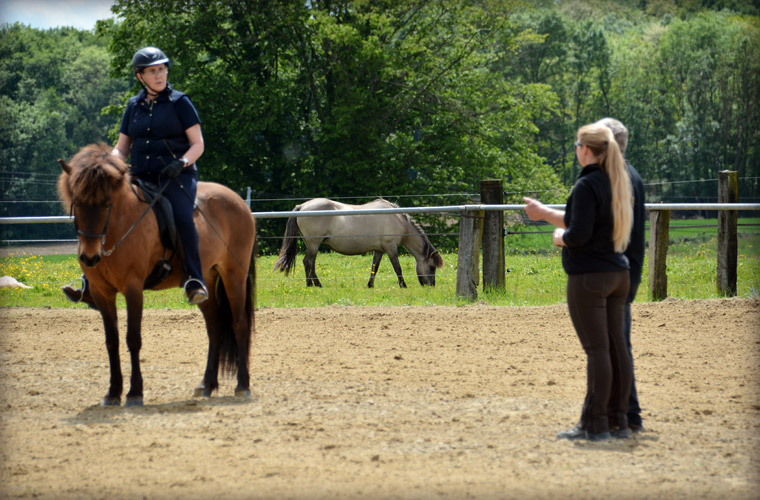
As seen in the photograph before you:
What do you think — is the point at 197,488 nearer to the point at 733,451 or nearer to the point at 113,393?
the point at 113,393

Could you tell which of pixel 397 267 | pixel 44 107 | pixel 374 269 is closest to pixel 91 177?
pixel 374 269

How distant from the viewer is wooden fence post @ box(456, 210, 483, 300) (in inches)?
400

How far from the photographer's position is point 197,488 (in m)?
3.55

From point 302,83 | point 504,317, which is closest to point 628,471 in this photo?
point 504,317

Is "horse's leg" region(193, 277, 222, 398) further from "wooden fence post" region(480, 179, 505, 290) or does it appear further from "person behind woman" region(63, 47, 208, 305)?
"wooden fence post" region(480, 179, 505, 290)

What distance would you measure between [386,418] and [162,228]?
6.58 ft

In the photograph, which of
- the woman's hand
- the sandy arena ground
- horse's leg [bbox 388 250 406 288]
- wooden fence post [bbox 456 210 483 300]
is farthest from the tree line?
the woman's hand

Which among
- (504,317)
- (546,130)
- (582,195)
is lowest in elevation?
(504,317)

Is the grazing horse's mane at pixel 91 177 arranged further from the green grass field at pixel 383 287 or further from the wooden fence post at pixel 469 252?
the wooden fence post at pixel 469 252

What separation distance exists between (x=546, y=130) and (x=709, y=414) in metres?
48.5

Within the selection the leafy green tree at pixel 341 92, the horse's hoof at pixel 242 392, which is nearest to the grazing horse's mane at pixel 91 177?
the horse's hoof at pixel 242 392

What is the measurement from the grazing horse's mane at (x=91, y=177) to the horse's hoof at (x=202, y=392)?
4.86 feet

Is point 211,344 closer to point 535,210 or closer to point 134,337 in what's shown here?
point 134,337

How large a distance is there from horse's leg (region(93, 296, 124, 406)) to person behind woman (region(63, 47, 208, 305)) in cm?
31
